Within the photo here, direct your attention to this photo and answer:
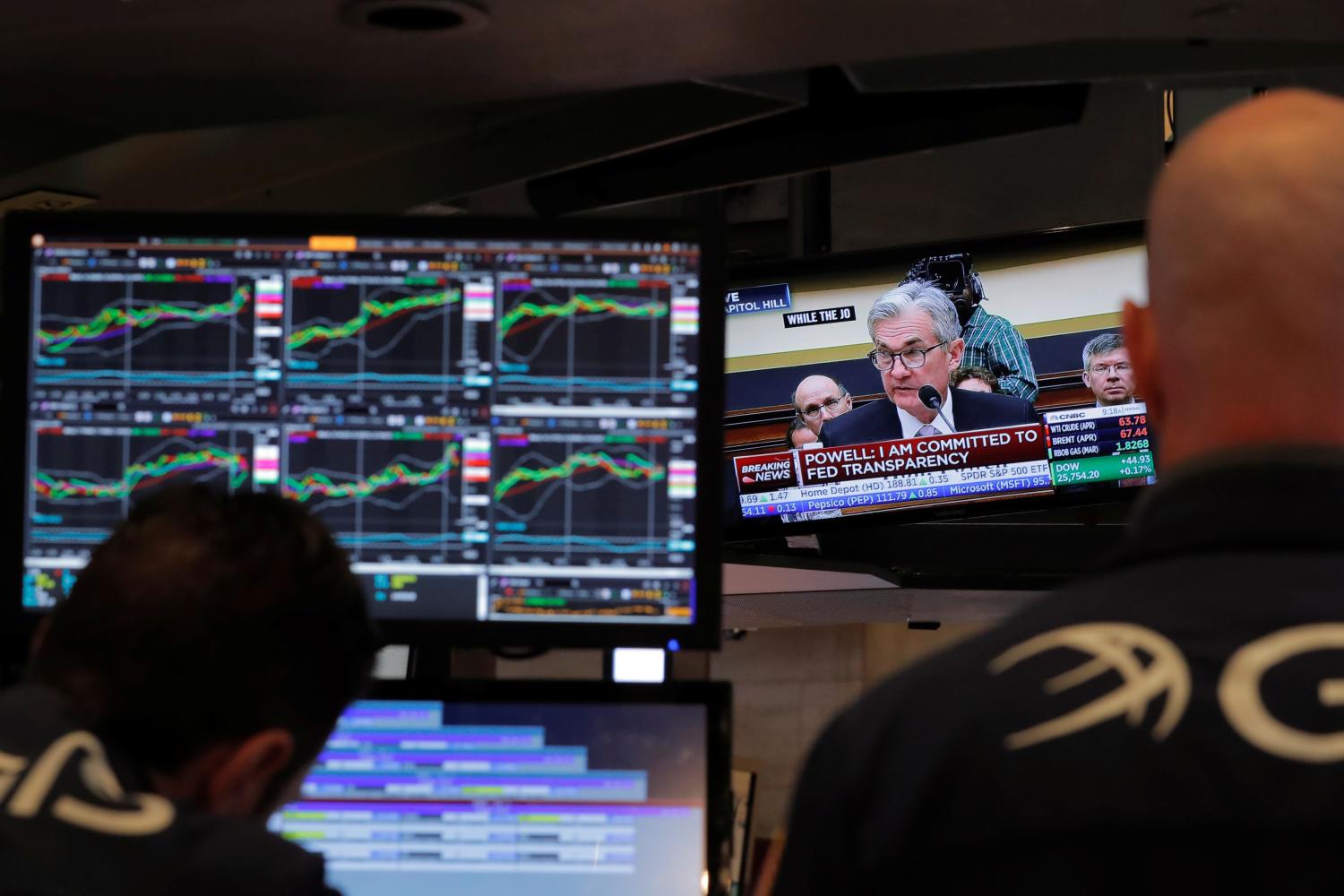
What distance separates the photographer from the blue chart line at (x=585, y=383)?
167 cm

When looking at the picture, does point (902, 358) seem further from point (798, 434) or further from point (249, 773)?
point (249, 773)

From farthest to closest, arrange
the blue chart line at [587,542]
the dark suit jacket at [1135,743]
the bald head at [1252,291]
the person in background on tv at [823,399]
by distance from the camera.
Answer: the person in background on tv at [823,399] < the blue chart line at [587,542] < the bald head at [1252,291] < the dark suit jacket at [1135,743]

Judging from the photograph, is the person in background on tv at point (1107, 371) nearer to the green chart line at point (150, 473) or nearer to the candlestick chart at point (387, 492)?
the candlestick chart at point (387, 492)

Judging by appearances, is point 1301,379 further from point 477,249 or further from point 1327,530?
point 477,249

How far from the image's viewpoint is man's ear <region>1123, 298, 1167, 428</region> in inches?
38.3

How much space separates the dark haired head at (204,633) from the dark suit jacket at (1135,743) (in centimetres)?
45

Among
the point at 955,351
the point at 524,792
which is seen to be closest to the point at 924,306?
the point at 955,351

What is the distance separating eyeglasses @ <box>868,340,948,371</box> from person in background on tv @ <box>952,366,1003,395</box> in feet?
0.23

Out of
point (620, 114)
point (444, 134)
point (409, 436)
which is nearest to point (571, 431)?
point (409, 436)

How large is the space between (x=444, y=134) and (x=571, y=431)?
11.0 ft

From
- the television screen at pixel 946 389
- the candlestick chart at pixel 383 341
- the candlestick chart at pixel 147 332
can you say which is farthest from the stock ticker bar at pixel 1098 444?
the candlestick chart at pixel 147 332

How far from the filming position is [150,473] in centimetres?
167

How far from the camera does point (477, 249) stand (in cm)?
168

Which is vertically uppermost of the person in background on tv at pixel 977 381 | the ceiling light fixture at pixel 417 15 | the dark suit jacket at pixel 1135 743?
the ceiling light fixture at pixel 417 15
